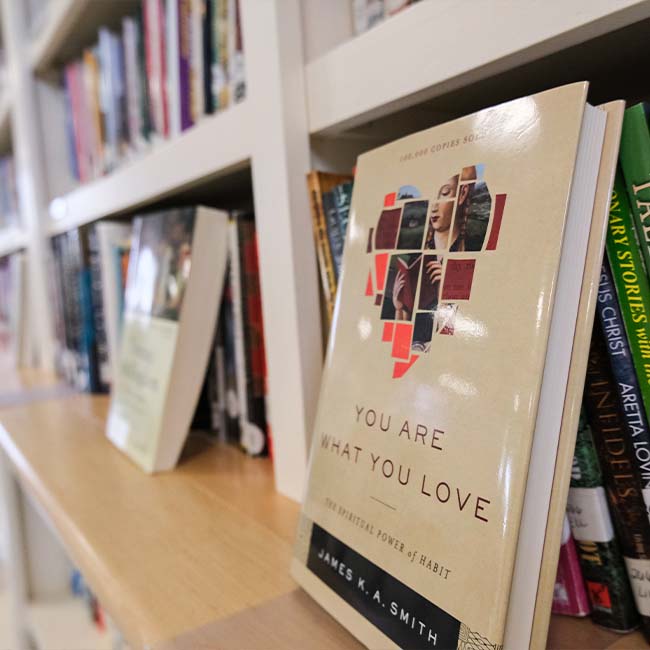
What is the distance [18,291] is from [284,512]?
143cm

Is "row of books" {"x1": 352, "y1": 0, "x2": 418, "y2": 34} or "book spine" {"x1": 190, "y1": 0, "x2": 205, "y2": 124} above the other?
"book spine" {"x1": 190, "y1": 0, "x2": 205, "y2": 124}

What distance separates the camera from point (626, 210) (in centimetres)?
34

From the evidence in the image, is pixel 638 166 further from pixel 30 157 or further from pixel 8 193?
pixel 8 193

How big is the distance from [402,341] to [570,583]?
0.21m

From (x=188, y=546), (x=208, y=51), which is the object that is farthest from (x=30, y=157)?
(x=188, y=546)

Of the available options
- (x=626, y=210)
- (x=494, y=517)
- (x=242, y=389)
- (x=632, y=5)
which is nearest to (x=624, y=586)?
(x=494, y=517)

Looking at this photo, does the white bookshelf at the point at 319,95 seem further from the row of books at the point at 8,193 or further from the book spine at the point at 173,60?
the row of books at the point at 8,193

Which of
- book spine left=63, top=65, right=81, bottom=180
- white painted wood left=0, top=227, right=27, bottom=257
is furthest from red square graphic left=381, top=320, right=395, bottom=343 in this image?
white painted wood left=0, top=227, right=27, bottom=257

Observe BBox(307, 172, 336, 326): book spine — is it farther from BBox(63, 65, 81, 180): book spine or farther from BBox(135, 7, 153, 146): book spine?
BBox(63, 65, 81, 180): book spine

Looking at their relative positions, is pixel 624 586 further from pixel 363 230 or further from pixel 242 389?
pixel 242 389

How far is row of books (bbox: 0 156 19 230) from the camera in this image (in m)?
2.05

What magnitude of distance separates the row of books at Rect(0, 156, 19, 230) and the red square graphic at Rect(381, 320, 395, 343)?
6.37 feet

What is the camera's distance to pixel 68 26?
1158 mm

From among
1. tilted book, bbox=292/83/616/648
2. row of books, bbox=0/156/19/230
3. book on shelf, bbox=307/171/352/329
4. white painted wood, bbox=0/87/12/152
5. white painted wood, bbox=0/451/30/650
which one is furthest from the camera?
row of books, bbox=0/156/19/230
